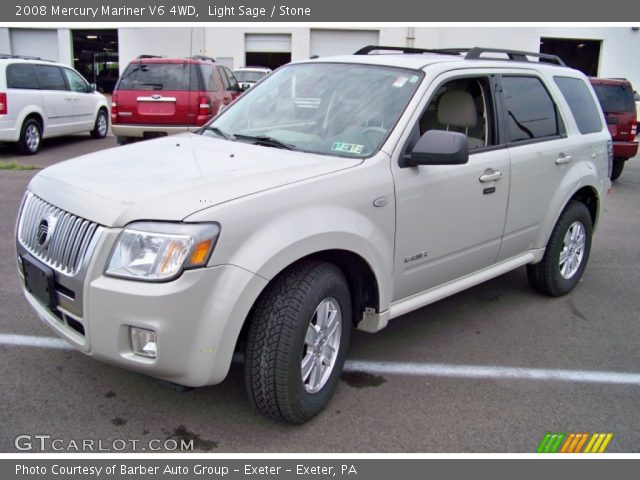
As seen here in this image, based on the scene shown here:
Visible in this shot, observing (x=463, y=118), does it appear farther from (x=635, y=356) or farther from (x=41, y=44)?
(x=41, y=44)

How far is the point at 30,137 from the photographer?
1233 centimetres

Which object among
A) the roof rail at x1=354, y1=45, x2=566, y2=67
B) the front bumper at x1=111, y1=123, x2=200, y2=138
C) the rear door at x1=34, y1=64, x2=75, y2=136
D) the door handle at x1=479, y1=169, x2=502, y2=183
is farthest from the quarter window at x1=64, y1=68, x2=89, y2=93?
the door handle at x1=479, y1=169, x2=502, y2=183

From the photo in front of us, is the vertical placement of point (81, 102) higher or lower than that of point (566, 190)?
higher

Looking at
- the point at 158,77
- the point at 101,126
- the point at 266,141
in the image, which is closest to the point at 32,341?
the point at 266,141

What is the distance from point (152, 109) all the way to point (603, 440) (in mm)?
9483

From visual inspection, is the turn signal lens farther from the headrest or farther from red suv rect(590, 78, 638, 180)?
red suv rect(590, 78, 638, 180)

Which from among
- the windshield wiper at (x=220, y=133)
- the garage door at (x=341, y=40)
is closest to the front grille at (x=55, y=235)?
the windshield wiper at (x=220, y=133)

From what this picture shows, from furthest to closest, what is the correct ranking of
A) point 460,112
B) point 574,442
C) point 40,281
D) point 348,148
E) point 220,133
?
point 460,112 < point 220,133 < point 348,148 < point 574,442 < point 40,281

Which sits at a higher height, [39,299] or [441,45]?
[441,45]

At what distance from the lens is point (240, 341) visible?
322cm

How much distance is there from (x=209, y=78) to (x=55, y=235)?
9107 mm

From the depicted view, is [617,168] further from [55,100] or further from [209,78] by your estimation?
[55,100]

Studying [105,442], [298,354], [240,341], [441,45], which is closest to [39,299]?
[105,442]

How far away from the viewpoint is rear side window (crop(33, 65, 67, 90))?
41.3 ft
